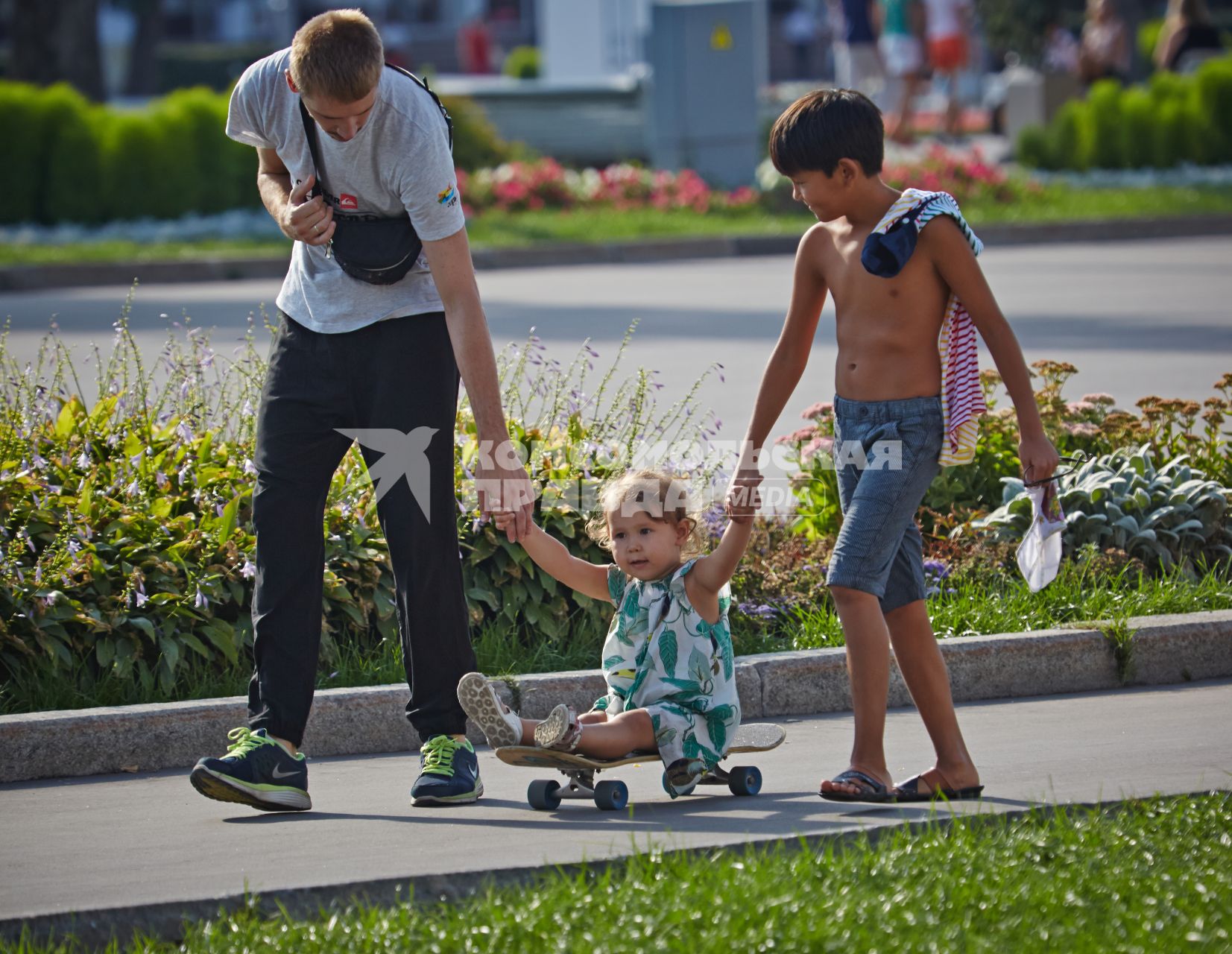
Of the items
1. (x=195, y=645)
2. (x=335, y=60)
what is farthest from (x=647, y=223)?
(x=335, y=60)

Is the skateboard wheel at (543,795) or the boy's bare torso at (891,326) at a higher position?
the boy's bare torso at (891,326)

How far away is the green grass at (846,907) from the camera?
313 cm

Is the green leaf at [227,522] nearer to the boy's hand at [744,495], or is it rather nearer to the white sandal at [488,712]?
the white sandal at [488,712]

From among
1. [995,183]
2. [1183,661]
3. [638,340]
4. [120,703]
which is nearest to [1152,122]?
[995,183]

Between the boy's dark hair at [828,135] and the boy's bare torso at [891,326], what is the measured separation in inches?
7.6

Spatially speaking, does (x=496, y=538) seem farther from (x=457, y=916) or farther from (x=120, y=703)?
(x=457, y=916)

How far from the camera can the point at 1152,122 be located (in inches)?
860

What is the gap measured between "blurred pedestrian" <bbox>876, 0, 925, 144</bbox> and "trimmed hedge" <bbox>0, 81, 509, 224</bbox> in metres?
9.34

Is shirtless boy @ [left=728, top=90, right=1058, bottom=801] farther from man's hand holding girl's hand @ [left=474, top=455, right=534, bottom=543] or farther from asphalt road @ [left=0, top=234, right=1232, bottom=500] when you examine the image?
asphalt road @ [left=0, top=234, right=1232, bottom=500]

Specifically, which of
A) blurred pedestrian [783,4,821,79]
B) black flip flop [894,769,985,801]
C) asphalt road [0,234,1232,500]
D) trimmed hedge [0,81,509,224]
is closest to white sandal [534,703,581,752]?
black flip flop [894,769,985,801]

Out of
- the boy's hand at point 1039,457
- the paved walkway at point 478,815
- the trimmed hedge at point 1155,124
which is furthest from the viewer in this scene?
the trimmed hedge at point 1155,124

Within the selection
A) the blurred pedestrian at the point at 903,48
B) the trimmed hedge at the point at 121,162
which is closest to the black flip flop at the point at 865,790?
the trimmed hedge at the point at 121,162

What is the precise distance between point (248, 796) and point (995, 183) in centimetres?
1675

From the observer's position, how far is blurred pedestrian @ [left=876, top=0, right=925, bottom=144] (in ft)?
79.5
